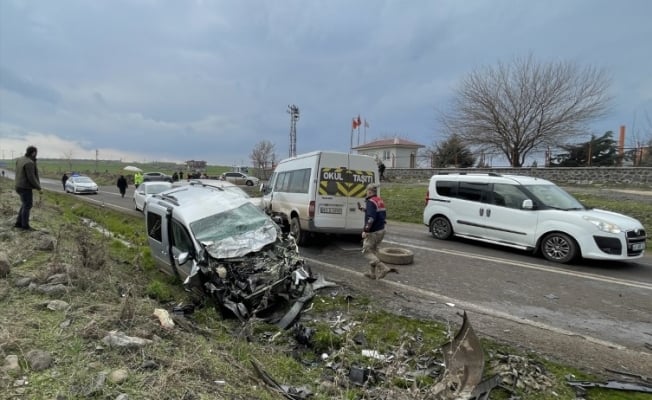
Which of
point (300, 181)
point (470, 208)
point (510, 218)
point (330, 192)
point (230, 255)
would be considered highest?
point (300, 181)

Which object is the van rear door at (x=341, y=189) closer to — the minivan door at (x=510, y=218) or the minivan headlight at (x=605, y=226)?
the minivan door at (x=510, y=218)

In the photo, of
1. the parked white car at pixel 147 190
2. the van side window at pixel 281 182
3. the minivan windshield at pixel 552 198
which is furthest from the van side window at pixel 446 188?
the parked white car at pixel 147 190

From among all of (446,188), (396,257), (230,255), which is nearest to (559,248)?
(446,188)

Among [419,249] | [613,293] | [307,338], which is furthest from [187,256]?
[613,293]

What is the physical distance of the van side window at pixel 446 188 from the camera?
10.1m

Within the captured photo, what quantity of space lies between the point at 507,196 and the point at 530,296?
148 inches

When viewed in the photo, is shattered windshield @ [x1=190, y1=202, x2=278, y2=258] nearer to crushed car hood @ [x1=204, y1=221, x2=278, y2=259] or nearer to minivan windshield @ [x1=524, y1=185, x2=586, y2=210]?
crushed car hood @ [x1=204, y1=221, x2=278, y2=259]

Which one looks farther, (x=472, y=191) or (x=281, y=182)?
(x=281, y=182)

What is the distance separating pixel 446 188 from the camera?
10.3 meters

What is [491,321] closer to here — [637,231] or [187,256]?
[187,256]

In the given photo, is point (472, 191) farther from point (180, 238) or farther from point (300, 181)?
point (180, 238)

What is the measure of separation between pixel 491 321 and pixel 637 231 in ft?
16.9

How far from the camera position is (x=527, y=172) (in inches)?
847

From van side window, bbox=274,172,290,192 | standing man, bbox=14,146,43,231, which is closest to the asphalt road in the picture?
van side window, bbox=274,172,290,192
